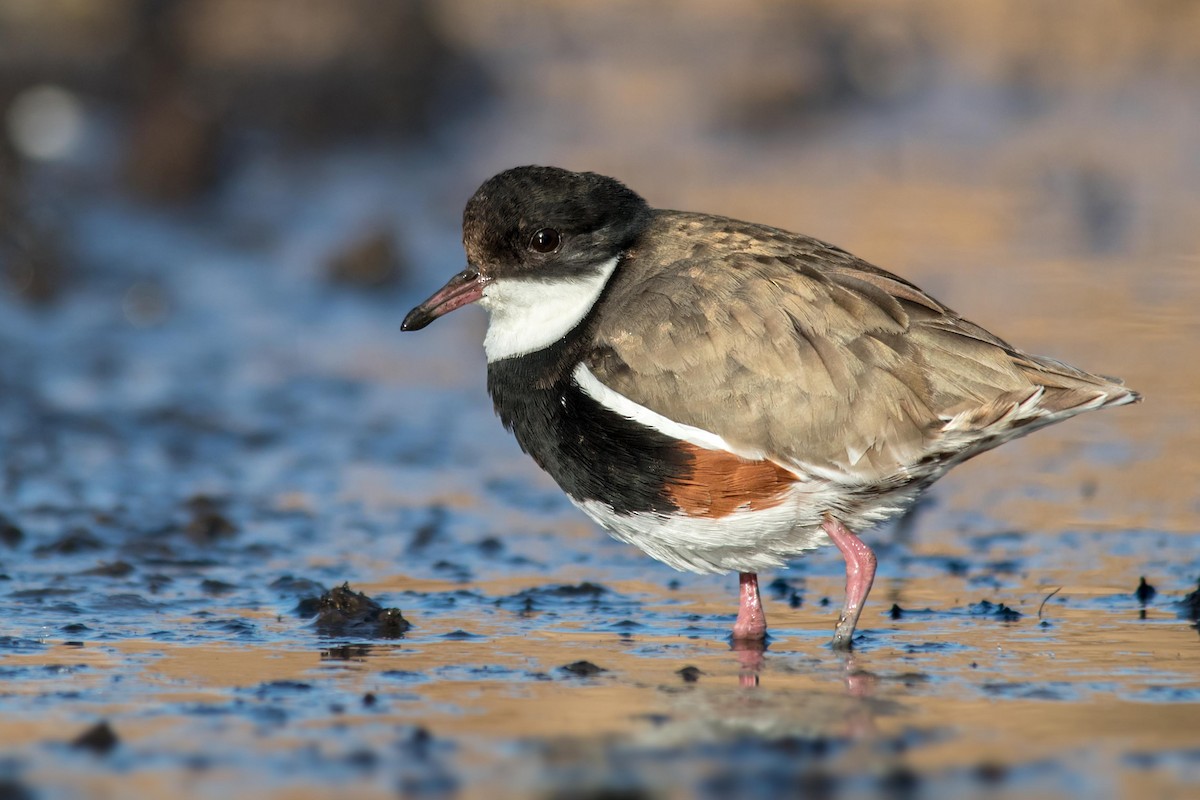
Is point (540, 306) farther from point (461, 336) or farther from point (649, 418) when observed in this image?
point (461, 336)

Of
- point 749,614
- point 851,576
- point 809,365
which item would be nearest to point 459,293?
point 809,365

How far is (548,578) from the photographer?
7520mm

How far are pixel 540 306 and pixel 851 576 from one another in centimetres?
157

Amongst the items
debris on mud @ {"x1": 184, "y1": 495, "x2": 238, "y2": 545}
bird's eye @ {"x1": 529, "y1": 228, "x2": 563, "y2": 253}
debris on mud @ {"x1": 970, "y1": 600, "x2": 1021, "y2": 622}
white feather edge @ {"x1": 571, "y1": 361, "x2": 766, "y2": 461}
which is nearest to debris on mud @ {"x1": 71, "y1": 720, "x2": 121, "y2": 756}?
white feather edge @ {"x1": 571, "y1": 361, "x2": 766, "y2": 461}

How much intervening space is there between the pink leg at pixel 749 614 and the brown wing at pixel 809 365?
61cm

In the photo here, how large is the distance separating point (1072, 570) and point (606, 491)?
2.26m

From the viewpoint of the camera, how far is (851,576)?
6430 mm

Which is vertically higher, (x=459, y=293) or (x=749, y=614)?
(x=459, y=293)

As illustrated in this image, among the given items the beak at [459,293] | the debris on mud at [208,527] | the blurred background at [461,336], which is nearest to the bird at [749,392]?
the beak at [459,293]

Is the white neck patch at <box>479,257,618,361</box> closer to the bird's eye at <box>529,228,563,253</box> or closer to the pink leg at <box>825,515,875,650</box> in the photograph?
the bird's eye at <box>529,228,563,253</box>

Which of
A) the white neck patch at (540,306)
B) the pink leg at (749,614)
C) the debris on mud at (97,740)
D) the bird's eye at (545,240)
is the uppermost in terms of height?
the bird's eye at (545,240)

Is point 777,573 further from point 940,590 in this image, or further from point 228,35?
point 228,35

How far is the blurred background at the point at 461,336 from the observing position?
577 cm

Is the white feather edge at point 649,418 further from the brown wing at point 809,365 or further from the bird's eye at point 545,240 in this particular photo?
the bird's eye at point 545,240
